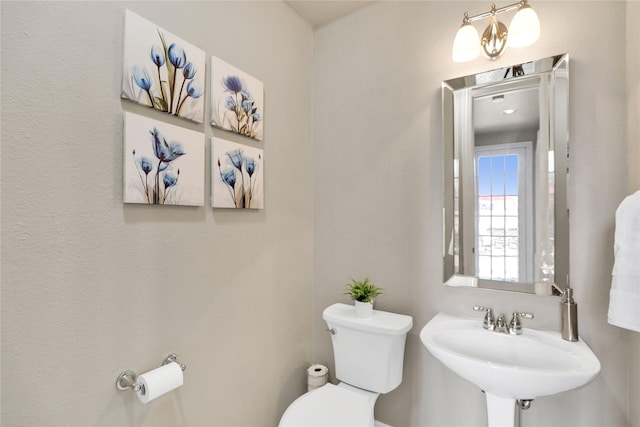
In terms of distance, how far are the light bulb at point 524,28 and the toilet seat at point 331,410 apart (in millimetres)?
1742

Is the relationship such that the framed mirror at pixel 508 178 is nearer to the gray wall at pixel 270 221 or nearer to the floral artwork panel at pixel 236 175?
the gray wall at pixel 270 221

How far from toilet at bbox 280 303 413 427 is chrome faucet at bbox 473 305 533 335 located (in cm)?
35

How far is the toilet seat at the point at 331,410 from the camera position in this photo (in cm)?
135

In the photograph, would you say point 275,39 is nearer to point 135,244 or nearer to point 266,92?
point 266,92

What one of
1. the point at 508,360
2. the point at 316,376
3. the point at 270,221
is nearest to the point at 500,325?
the point at 508,360

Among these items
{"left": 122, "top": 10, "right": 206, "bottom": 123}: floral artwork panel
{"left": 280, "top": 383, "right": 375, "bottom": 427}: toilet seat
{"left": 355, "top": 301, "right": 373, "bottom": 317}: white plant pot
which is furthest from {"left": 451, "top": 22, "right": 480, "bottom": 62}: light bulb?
{"left": 280, "top": 383, "right": 375, "bottom": 427}: toilet seat

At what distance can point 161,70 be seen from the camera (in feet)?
3.88

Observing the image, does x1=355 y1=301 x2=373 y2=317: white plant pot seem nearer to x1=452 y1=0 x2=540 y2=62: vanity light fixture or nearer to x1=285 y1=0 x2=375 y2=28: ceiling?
x1=452 y1=0 x2=540 y2=62: vanity light fixture

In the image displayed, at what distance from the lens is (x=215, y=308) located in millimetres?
1404

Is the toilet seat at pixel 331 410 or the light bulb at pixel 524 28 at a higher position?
the light bulb at pixel 524 28

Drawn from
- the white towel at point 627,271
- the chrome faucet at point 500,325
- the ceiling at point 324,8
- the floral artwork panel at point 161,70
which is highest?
the ceiling at point 324,8

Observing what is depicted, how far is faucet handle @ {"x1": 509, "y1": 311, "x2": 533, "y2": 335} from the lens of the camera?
136 centimetres

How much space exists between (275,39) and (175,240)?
1244mm

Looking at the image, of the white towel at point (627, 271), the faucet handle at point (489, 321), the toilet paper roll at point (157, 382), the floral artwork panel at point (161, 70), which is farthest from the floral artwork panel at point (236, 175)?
the white towel at point (627, 271)
